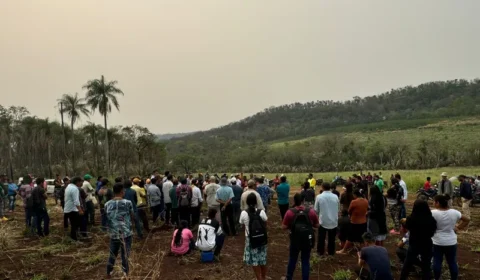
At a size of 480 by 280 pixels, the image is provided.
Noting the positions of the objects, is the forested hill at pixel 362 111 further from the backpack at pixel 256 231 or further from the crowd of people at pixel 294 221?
the backpack at pixel 256 231

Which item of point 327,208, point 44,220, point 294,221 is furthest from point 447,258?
point 44,220

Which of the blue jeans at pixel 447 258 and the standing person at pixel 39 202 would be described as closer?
the blue jeans at pixel 447 258

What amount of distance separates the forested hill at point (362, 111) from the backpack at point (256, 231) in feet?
315

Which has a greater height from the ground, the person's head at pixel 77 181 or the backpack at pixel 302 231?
the person's head at pixel 77 181

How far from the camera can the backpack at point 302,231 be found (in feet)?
19.1

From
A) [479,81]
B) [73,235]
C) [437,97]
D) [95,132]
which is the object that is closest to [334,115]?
[437,97]

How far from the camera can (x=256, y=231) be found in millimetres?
5863

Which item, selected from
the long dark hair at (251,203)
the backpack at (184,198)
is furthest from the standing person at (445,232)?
the backpack at (184,198)

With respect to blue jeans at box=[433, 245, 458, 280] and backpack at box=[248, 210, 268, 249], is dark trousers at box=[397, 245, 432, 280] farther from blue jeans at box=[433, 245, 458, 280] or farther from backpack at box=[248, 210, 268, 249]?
backpack at box=[248, 210, 268, 249]

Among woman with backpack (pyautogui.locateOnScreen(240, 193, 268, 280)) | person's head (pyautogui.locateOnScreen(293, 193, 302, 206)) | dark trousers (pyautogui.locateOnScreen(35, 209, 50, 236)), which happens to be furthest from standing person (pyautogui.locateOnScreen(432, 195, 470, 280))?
dark trousers (pyautogui.locateOnScreen(35, 209, 50, 236))

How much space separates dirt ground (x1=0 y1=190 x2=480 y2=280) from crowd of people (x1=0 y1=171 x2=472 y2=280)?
377 mm

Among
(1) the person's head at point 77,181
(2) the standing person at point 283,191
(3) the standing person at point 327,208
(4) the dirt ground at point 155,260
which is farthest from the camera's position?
(2) the standing person at point 283,191

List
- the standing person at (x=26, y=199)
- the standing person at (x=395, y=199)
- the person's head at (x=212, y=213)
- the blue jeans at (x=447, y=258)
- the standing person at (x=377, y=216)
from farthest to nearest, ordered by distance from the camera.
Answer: the standing person at (x=26, y=199), the standing person at (x=395, y=199), the person's head at (x=212, y=213), the standing person at (x=377, y=216), the blue jeans at (x=447, y=258)

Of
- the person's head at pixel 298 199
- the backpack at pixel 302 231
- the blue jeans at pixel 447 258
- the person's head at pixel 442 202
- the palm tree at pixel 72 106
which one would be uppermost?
the palm tree at pixel 72 106
